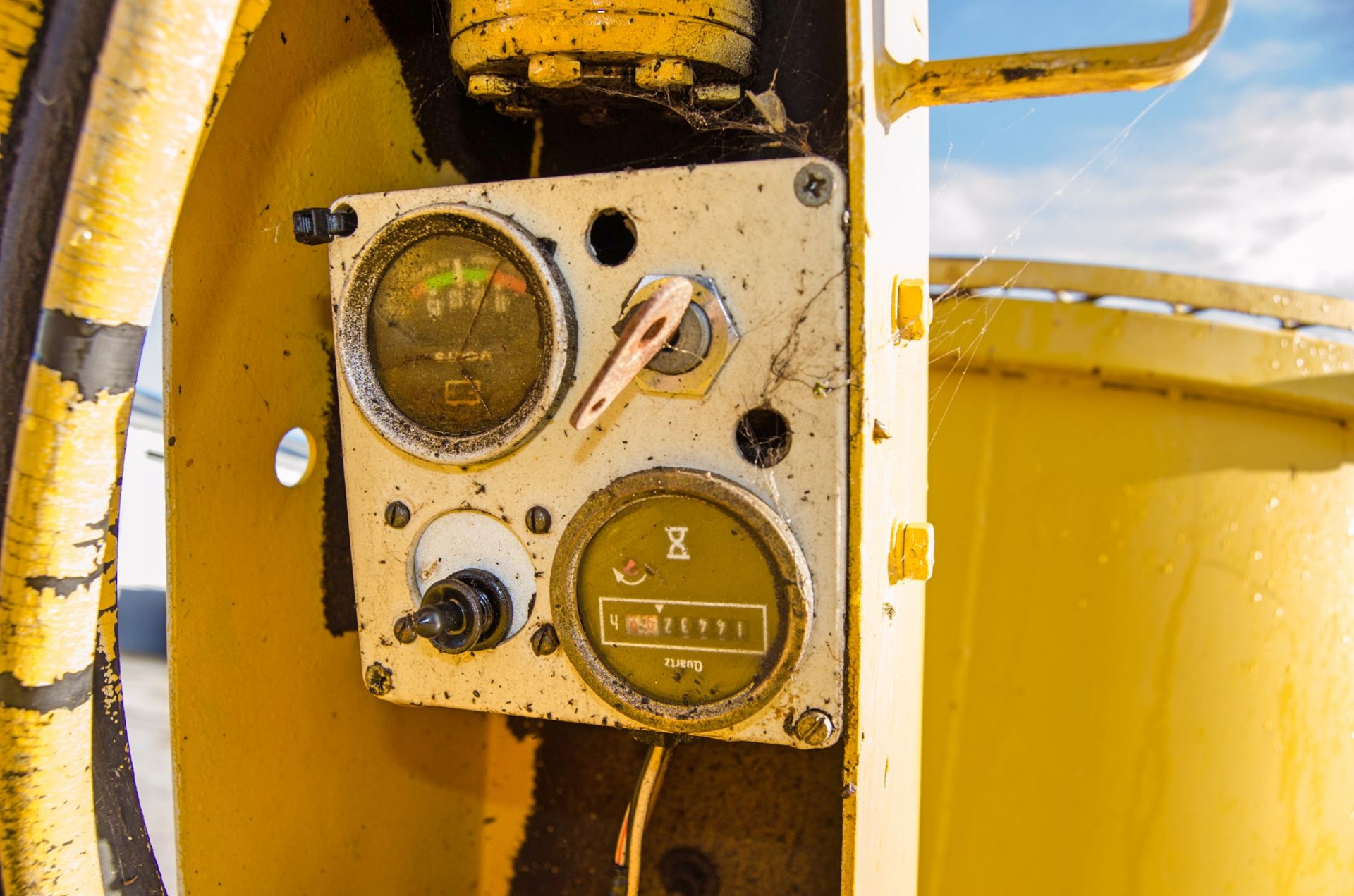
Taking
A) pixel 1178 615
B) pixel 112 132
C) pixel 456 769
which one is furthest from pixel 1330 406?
pixel 112 132

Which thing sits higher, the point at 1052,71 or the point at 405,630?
the point at 1052,71

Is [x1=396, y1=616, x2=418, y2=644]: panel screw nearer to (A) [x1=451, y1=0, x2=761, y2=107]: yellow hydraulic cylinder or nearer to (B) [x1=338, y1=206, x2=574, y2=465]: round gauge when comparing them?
(B) [x1=338, y1=206, x2=574, y2=465]: round gauge

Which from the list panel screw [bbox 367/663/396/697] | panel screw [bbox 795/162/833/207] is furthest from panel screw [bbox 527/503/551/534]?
panel screw [bbox 795/162/833/207]

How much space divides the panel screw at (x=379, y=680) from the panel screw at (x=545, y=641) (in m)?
0.18

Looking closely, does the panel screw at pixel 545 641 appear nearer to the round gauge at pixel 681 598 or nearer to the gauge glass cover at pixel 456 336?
the round gauge at pixel 681 598

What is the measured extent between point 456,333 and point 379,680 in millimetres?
360

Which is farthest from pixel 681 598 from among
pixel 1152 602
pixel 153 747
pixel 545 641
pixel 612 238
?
pixel 153 747

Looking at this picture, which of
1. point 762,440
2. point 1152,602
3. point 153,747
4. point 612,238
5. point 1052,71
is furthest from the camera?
point 153,747

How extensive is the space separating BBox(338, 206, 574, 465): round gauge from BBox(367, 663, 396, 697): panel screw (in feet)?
0.77

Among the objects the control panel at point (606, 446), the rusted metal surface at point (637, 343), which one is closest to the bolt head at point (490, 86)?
the control panel at point (606, 446)

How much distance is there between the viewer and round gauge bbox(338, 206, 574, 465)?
28.3 inches

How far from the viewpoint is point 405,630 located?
0.76 metres

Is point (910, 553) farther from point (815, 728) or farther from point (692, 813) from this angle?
point (692, 813)

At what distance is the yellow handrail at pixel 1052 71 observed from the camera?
0.55 m
